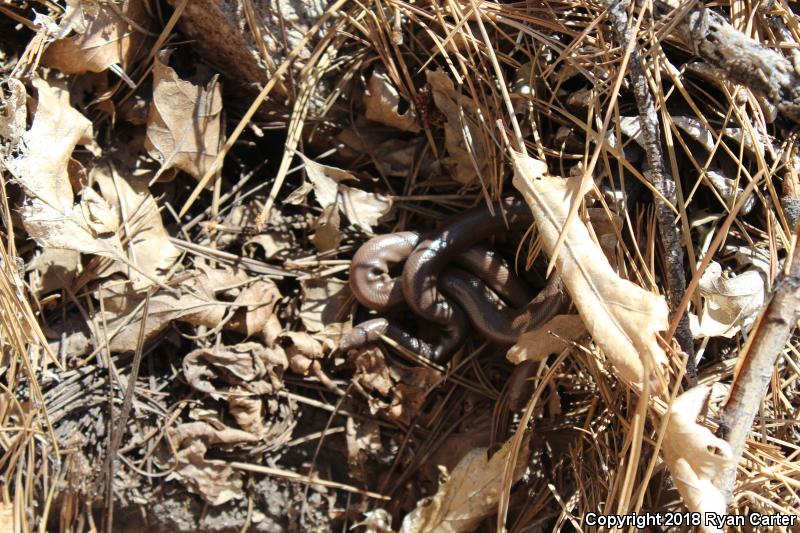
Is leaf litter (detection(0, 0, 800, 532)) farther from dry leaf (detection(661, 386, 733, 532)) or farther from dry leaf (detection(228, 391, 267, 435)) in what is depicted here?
dry leaf (detection(661, 386, 733, 532))

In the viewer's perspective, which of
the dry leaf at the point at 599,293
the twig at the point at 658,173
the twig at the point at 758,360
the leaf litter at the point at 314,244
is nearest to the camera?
the twig at the point at 758,360

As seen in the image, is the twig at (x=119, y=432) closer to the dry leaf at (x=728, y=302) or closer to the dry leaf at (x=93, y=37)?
the dry leaf at (x=93, y=37)

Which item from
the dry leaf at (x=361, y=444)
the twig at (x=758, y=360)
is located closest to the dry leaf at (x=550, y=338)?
the twig at (x=758, y=360)

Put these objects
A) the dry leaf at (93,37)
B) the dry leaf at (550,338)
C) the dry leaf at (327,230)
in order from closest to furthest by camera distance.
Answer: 1. the dry leaf at (550,338)
2. the dry leaf at (93,37)
3. the dry leaf at (327,230)

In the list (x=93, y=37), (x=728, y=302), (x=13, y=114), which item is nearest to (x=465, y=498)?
(x=728, y=302)

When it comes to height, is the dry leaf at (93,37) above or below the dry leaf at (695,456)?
above

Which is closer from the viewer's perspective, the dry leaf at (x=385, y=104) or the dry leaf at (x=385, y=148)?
the dry leaf at (x=385, y=104)

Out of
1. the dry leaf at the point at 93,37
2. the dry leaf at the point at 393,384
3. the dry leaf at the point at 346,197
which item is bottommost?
the dry leaf at the point at 393,384
